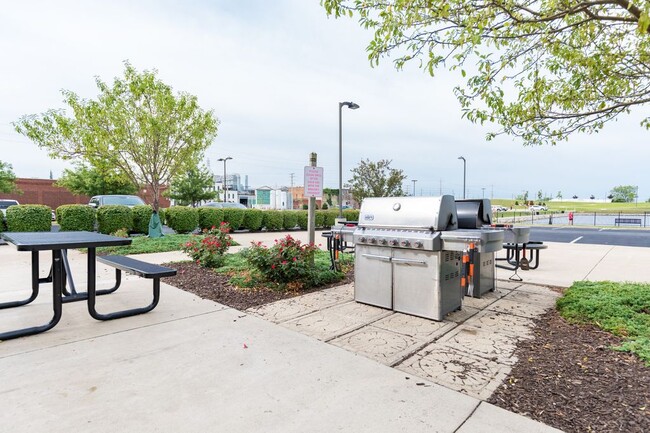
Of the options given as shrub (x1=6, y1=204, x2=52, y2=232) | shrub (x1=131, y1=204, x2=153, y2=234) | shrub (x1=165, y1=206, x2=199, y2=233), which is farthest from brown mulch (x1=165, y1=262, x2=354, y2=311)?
shrub (x1=165, y1=206, x2=199, y2=233)

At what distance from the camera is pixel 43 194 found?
115 ft

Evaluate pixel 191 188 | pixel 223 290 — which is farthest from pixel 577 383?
pixel 191 188

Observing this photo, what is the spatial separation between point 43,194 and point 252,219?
3075cm

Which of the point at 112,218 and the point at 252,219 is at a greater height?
the point at 112,218

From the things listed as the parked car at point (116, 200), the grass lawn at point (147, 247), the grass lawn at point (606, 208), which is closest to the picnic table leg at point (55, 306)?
the grass lawn at point (147, 247)

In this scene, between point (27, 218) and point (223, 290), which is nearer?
point (223, 290)

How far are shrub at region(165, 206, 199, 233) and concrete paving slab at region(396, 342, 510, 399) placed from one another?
504 inches

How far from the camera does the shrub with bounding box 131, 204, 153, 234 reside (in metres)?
12.6

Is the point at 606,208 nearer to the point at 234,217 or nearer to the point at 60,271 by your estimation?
the point at 234,217

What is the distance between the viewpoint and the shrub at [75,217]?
1121 cm

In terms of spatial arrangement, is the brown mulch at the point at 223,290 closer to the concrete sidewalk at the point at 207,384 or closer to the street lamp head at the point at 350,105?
the concrete sidewalk at the point at 207,384

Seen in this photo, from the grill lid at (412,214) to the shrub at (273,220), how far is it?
13.3 meters

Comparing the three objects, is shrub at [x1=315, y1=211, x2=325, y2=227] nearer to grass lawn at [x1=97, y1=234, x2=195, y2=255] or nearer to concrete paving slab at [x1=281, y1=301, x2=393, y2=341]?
grass lawn at [x1=97, y1=234, x2=195, y2=255]

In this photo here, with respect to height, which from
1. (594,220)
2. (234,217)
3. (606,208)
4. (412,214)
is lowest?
(594,220)
